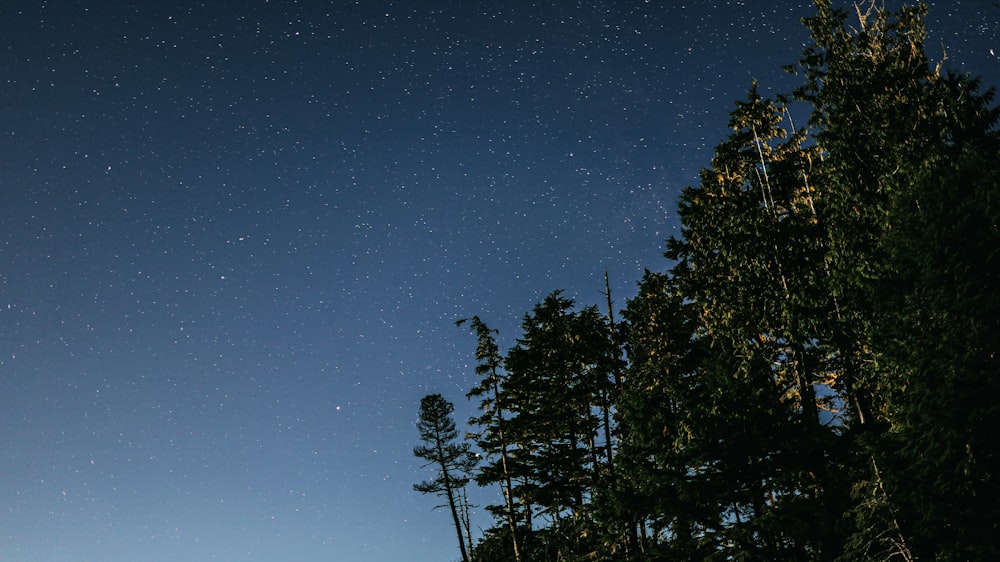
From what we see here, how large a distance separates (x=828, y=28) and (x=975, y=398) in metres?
10.4

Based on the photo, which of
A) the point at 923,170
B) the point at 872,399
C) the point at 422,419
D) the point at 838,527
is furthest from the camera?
the point at 422,419

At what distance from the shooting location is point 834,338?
16531 millimetres

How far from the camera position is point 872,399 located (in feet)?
57.7

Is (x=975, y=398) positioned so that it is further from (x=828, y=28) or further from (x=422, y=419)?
(x=422, y=419)

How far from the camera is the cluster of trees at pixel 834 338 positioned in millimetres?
13422

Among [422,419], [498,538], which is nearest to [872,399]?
[498,538]

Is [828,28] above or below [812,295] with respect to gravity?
above

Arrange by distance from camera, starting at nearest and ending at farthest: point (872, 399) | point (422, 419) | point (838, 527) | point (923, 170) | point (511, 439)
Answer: point (923, 170)
point (838, 527)
point (872, 399)
point (511, 439)
point (422, 419)

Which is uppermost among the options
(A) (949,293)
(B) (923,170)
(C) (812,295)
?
(B) (923,170)

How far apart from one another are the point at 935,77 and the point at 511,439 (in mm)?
21074

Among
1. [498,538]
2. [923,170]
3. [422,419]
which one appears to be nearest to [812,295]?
[923,170]

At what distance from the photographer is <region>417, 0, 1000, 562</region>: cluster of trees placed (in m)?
13.4

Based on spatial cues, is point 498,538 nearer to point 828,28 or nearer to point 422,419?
point 422,419

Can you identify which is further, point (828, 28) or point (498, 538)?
point (498, 538)
